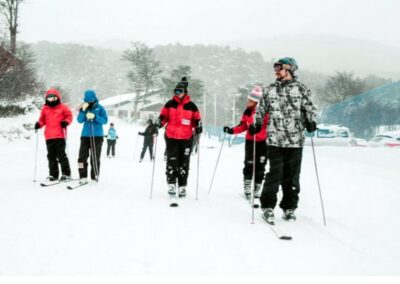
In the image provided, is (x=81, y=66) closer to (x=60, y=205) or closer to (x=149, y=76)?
(x=149, y=76)

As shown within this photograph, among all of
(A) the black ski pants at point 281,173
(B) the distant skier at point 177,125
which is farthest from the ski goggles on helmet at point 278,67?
(B) the distant skier at point 177,125

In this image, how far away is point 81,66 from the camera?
122750 mm

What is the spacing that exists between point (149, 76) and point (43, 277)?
66847mm

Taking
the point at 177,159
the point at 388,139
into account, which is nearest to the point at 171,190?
the point at 177,159

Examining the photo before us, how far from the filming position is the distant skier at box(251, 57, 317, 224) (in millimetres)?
4207

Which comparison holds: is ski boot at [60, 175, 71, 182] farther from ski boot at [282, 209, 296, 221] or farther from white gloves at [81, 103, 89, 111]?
ski boot at [282, 209, 296, 221]

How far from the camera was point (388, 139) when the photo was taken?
13.5m

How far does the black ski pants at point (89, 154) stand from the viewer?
665cm

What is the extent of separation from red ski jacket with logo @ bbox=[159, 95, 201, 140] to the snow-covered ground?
109cm

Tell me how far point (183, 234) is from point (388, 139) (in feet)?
40.5

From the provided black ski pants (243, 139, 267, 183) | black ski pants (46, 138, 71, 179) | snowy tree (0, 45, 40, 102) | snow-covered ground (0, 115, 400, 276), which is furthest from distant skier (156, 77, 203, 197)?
snowy tree (0, 45, 40, 102)

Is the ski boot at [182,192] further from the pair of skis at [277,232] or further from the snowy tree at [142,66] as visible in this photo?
the snowy tree at [142,66]

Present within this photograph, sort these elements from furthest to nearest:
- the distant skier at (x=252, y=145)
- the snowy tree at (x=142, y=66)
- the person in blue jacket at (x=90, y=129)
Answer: the snowy tree at (x=142, y=66), the person in blue jacket at (x=90, y=129), the distant skier at (x=252, y=145)

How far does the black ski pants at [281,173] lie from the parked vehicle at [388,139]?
10.7 m
